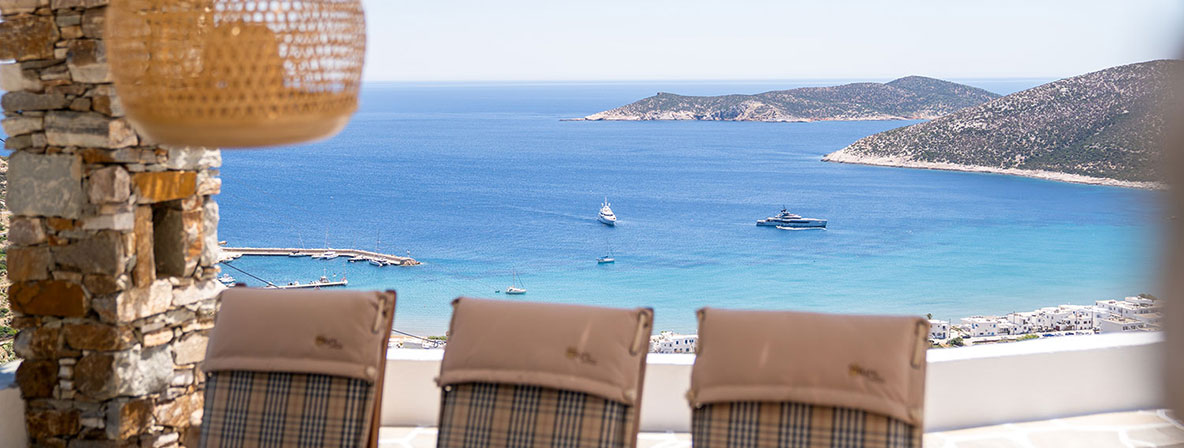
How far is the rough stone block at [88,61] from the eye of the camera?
314cm

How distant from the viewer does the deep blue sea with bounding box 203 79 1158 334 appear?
74.9 ft

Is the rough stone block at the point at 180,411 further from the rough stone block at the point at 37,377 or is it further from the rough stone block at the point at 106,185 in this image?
the rough stone block at the point at 106,185

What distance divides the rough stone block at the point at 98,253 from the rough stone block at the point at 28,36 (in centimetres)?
61

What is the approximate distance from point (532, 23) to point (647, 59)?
133 inches

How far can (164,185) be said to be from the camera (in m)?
3.35

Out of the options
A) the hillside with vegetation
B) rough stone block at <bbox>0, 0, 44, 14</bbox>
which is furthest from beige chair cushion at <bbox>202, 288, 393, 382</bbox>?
the hillside with vegetation

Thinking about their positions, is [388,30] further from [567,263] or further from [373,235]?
[567,263]

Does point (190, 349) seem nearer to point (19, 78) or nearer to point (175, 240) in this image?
point (175, 240)

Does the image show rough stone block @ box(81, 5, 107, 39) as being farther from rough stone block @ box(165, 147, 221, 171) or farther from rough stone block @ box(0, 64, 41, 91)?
rough stone block @ box(165, 147, 221, 171)

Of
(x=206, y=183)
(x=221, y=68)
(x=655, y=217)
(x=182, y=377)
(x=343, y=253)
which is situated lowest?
(x=343, y=253)

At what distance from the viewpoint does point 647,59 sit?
27938 mm

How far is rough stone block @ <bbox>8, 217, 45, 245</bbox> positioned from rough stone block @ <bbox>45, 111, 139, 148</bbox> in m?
0.28

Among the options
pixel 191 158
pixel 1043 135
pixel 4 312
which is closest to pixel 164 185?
pixel 191 158

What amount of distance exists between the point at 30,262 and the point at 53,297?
14 cm
